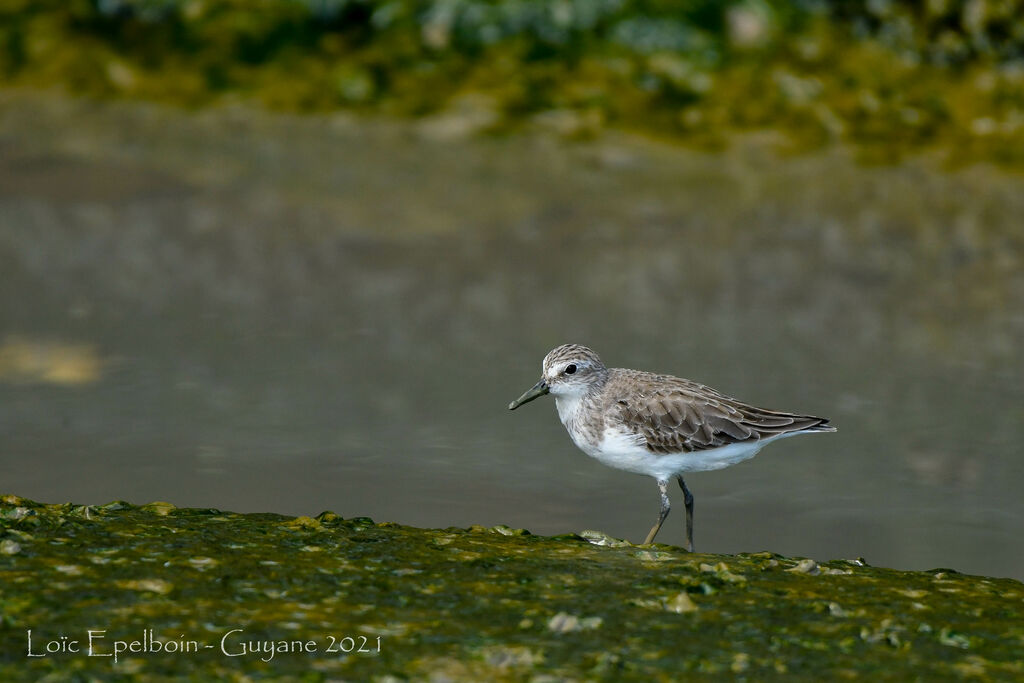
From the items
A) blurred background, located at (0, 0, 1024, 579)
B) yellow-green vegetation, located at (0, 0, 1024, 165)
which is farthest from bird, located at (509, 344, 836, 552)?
yellow-green vegetation, located at (0, 0, 1024, 165)

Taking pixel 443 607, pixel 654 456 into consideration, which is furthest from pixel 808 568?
pixel 443 607

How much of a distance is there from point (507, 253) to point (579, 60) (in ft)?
10.8

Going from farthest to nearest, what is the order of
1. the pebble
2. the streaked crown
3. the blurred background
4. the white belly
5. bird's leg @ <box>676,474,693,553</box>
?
the blurred background, the streaked crown, the white belly, bird's leg @ <box>676,474,693,553</box>, the pebble

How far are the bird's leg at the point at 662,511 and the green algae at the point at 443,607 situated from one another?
1.04 feet

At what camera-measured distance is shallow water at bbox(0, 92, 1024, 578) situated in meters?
7.15

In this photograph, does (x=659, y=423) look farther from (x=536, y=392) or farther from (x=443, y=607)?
(x=443, y=607)

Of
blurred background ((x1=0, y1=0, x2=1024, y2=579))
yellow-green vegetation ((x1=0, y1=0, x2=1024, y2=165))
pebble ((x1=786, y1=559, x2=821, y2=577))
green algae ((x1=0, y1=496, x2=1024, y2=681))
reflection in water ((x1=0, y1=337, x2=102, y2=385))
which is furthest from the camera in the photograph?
yellow-green vegetation ((x1=0, y1=0, x2=1024, y2=165))

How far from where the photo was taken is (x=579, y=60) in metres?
12.8

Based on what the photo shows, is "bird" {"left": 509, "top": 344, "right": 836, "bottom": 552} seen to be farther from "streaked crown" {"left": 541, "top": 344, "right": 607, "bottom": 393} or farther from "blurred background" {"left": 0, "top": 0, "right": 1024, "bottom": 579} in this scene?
"blurred background" {"left": 0, "top": 0, "right": 1024, "bottom": 579}

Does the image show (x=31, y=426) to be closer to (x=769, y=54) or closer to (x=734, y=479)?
(x=734, y=479)

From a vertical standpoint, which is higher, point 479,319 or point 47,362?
point 479,319

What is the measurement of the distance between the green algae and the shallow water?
71 centimetres

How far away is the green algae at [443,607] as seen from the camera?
187 inches

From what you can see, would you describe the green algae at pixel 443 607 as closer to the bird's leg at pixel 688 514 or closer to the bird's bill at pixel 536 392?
the bird's leg at pixel 688 514
